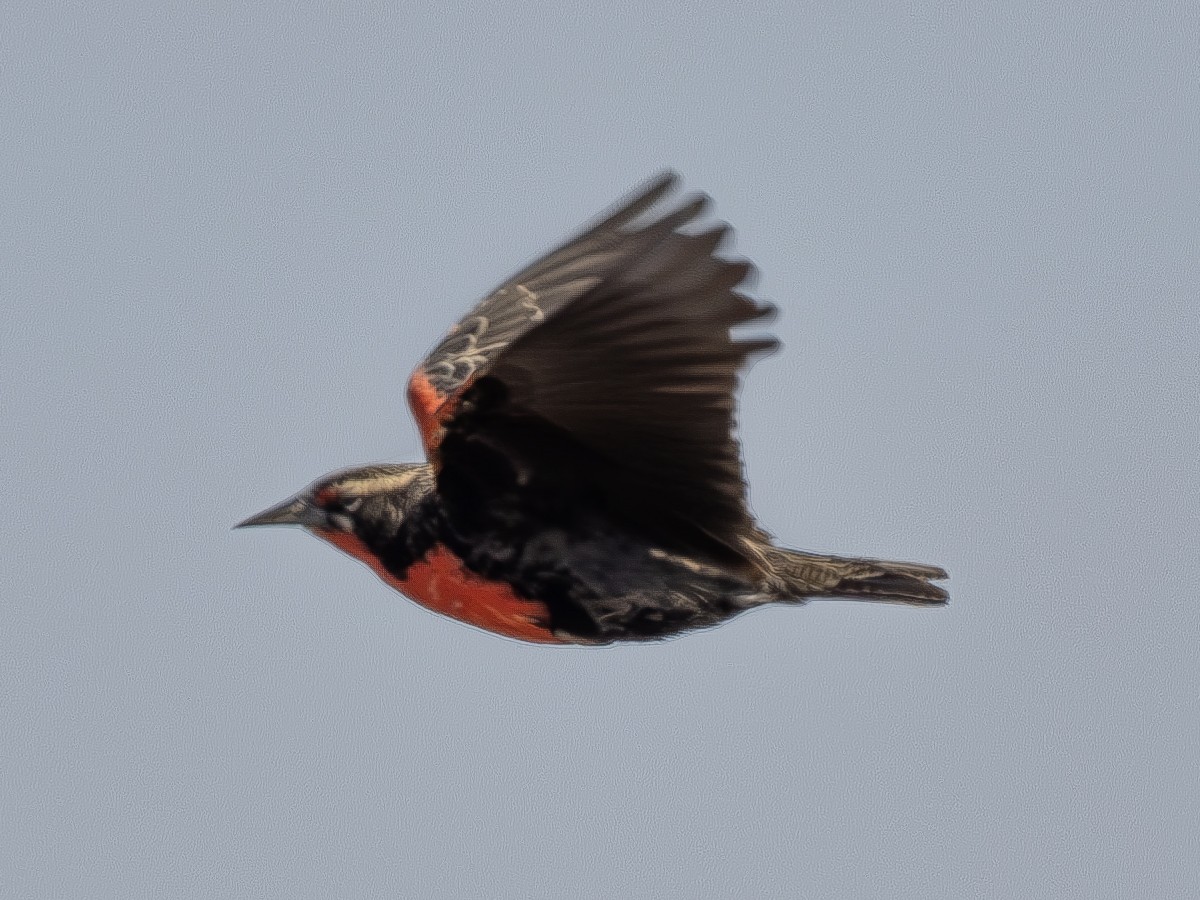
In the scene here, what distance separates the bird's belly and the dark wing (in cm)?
39

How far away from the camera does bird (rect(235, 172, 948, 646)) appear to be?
861 cm

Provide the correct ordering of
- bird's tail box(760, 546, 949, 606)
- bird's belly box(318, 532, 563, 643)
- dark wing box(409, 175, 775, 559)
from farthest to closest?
1. bird's tail box(760, 546, 949, 606)
2. bird's belly box(318, 532, 563, 643)
3. dark wing box(409, 175, 775, 559)

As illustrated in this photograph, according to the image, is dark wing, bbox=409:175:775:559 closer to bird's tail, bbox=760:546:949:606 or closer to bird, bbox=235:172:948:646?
bird, bbox=235:172:948:646

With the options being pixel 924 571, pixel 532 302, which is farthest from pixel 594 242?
pixel 924 571

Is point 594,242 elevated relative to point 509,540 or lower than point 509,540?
elevated

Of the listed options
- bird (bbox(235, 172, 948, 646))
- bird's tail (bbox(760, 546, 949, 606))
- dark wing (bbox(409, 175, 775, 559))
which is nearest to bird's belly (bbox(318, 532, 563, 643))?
bird (bbox(235, 172, 948, 646))

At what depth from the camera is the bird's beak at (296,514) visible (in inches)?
414

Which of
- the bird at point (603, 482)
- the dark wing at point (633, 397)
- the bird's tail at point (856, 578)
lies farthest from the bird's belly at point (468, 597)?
the bird's tail at point (856, 578)

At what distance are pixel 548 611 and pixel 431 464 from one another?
34.3 inches

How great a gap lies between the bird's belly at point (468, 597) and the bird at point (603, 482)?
0.01 metres

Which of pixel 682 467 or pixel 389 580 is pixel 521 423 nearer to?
pixel 682 467

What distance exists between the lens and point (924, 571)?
10.6 meters

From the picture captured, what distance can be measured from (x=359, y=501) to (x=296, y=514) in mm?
495

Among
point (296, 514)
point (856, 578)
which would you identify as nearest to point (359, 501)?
point (296, 514)
